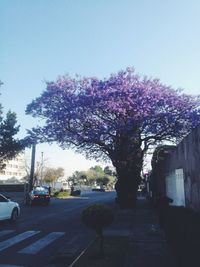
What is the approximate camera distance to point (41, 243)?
11.6m

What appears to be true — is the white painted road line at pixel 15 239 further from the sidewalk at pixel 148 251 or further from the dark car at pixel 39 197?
the dark car at pixel 39 197

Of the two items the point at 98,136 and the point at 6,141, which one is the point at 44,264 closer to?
the point at 98,136

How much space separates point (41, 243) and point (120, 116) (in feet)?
51.0

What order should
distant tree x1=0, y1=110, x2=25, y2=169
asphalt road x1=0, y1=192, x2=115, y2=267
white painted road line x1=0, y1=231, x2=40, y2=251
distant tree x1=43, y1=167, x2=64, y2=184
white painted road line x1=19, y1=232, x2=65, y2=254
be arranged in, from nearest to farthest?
asphalt road x1=0, y1=192, x2=115, y2=267 → white painted road line x1=19, y1=232, x2=65, y2=254 → white painted road line x1=0, y1=231, x2=40, y2=251 → distant tree x1=0, y1=110, x2=25, y2=169 → distant tree x1=43, y1=167, x2=64, y2=184

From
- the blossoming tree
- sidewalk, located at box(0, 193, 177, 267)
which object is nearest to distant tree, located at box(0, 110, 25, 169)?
the blossoming tree

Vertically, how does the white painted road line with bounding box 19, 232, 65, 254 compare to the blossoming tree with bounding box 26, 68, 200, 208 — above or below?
below

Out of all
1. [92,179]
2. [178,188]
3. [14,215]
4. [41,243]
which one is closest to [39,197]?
[14,215]

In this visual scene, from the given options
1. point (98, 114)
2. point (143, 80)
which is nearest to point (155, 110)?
point (143, 80)

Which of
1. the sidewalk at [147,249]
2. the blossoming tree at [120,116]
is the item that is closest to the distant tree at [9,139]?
the blossoming tree at [120,116]

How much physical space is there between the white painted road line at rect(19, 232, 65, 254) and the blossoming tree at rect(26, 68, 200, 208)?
12937 mm

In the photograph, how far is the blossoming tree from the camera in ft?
82.5

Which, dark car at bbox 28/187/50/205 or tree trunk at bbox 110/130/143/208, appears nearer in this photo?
tree trunk at bbox 110/130/143/208

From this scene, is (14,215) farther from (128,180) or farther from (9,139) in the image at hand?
(9,139)

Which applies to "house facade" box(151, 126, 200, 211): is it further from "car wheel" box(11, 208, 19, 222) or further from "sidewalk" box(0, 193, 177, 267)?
"car wheel" box(11, 208, 19, 222)
